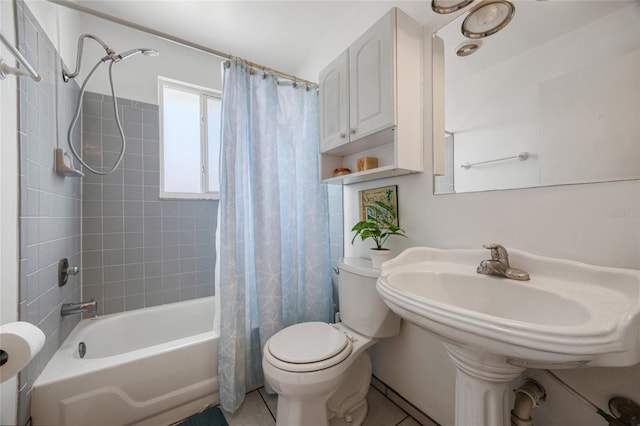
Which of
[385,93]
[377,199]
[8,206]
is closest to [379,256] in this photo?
[377,199]

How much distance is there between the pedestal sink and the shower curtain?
752 millimetres

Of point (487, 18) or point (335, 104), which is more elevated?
point (487, 18)

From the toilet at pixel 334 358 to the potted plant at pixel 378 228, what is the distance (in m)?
0.09

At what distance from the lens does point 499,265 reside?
2.75ft

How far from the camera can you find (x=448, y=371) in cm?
109

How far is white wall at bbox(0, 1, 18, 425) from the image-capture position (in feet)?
2.60

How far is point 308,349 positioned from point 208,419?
2.36ft

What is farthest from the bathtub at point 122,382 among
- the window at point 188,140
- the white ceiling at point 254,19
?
the white ceiling at point 254,19

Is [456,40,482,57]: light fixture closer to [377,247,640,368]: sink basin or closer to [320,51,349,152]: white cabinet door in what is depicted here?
[320,51,349,152]: white cabinet door

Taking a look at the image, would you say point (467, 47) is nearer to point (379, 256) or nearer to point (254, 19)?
point (379, 256)

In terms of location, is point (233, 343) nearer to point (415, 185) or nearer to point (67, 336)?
point (67, 336)

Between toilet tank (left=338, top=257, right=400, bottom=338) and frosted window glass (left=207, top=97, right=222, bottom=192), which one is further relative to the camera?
frosted window glass (left=207, top=97, right=222, bottom=192)

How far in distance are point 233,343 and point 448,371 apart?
110cm

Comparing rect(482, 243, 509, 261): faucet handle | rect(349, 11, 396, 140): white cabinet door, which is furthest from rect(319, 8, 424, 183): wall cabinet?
rect(482, 243, 509, 261): faucet handle
